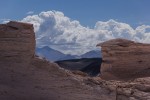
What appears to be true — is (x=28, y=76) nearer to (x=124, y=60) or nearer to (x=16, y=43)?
(x=16, y=43)

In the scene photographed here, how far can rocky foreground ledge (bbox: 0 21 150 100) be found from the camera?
59.5 feet

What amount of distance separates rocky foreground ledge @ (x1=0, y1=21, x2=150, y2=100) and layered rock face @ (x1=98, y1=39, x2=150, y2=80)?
4.42m

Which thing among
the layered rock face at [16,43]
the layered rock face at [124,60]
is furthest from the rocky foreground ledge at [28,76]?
the layered rock face at [124,60]

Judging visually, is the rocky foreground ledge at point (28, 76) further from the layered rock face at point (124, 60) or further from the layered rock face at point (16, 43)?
the layered rock face at point (124, 60)

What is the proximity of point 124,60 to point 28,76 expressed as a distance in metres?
6.40

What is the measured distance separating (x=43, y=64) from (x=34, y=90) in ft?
3.62

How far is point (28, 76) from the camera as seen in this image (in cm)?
1817

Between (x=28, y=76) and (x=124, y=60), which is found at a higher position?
(x=124, y=60)

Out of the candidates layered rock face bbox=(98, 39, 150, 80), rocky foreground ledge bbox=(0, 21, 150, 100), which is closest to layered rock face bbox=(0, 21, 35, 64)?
rocky foreground ledge bbox=(0, 21, 150, 100)

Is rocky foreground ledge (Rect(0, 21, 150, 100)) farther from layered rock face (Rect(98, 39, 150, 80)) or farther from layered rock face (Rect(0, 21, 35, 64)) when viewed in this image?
layered rock face (Rect(98, 39, 150, 80))

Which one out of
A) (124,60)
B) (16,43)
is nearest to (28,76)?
(16,43)

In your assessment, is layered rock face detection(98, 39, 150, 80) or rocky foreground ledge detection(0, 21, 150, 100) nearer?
rocky foreground ledge detection(0, 21, 150, 100)

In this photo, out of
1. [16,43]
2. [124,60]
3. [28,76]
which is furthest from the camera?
[124,60]

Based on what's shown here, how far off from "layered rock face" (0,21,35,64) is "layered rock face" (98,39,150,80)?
5678 millimetres
